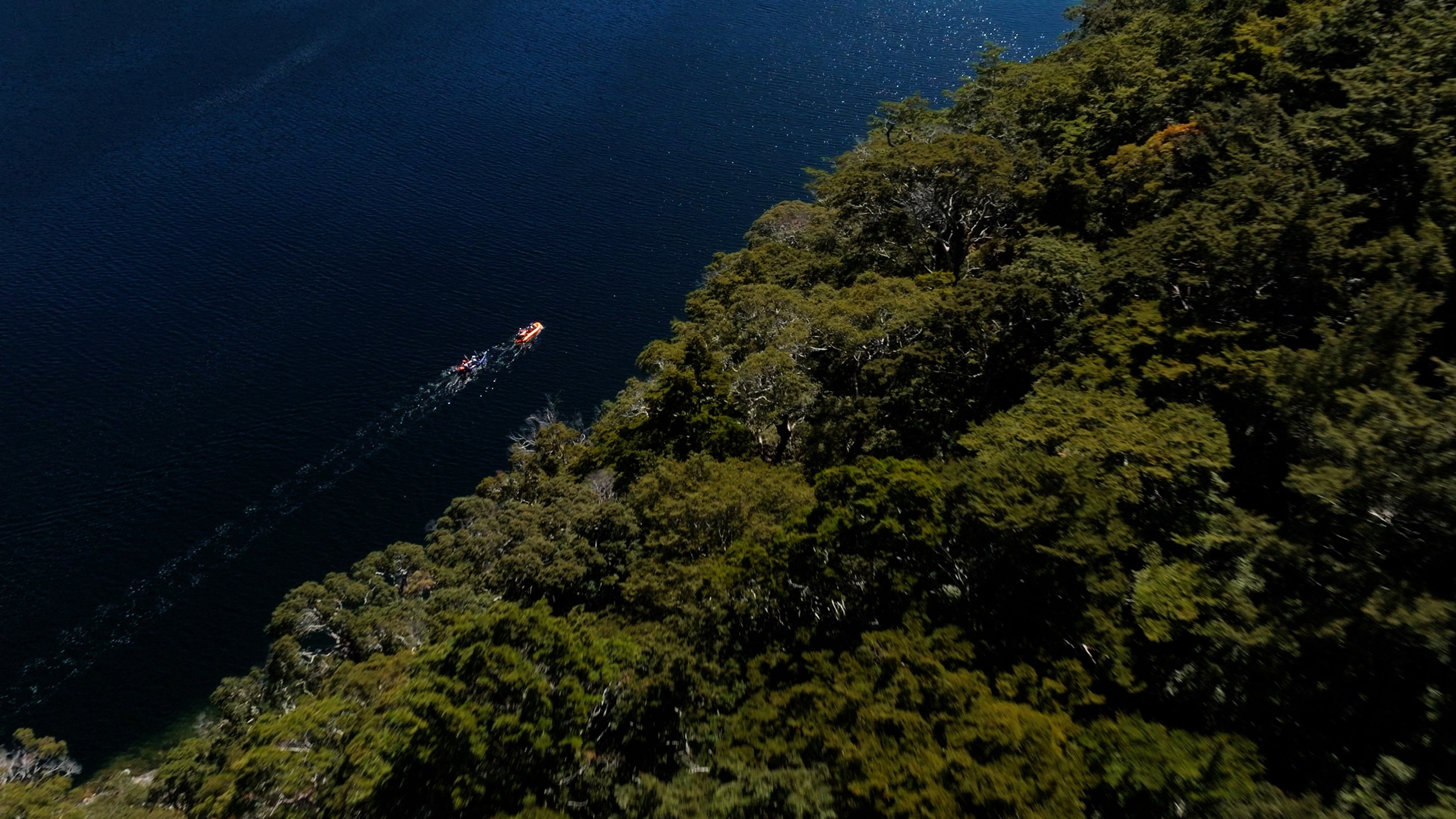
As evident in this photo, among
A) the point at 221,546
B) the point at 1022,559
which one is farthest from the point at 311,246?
the point at 1022,559

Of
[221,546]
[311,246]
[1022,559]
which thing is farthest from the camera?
[311,246]

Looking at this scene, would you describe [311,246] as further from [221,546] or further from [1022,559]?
[1022,559]

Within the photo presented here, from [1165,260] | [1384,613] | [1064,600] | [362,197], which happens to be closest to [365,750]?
[1064,600]

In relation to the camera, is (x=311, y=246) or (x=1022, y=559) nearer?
(x=1022, y=559)

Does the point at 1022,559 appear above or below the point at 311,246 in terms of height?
above

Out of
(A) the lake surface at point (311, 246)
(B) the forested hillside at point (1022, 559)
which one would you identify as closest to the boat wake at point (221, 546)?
(A) the lake surface at point (311, 246)

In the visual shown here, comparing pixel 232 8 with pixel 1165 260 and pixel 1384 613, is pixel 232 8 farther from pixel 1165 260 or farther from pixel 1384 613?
pixel 1384 613
